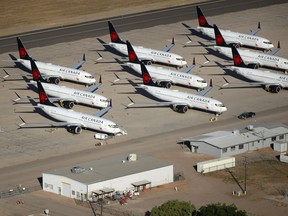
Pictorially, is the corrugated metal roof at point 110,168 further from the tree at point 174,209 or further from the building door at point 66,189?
the tree at point 174,209

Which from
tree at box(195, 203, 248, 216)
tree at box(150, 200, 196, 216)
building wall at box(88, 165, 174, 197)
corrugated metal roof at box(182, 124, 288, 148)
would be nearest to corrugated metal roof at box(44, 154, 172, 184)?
building wall at box(88, 165, 174, 197)

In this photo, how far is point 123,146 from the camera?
19788 centimetres

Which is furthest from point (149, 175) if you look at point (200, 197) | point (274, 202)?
point (274, 202)

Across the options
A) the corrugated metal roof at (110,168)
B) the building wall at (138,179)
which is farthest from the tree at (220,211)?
the corrugated metal roof at (110,168)

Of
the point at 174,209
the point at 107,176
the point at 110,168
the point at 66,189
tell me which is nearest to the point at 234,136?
the point at 110,168

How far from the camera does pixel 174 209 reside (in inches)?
6191

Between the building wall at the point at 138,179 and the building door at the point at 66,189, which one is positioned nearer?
the building wall at the point at 138,179

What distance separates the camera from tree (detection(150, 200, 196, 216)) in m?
157

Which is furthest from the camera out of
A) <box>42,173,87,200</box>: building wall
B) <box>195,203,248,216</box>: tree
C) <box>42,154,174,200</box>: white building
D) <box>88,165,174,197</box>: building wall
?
<box>88,165,174,197</box>: building wall

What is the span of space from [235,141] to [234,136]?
216 cm

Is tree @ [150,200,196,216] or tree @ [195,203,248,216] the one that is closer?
tree @ [195,203,248,216]

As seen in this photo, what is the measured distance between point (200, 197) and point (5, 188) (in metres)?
30.8

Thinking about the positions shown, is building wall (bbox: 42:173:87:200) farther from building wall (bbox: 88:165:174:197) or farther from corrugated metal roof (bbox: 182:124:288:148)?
corrugated metal roof (bbox: 182:124:288:148)

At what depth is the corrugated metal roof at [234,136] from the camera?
193500mm
